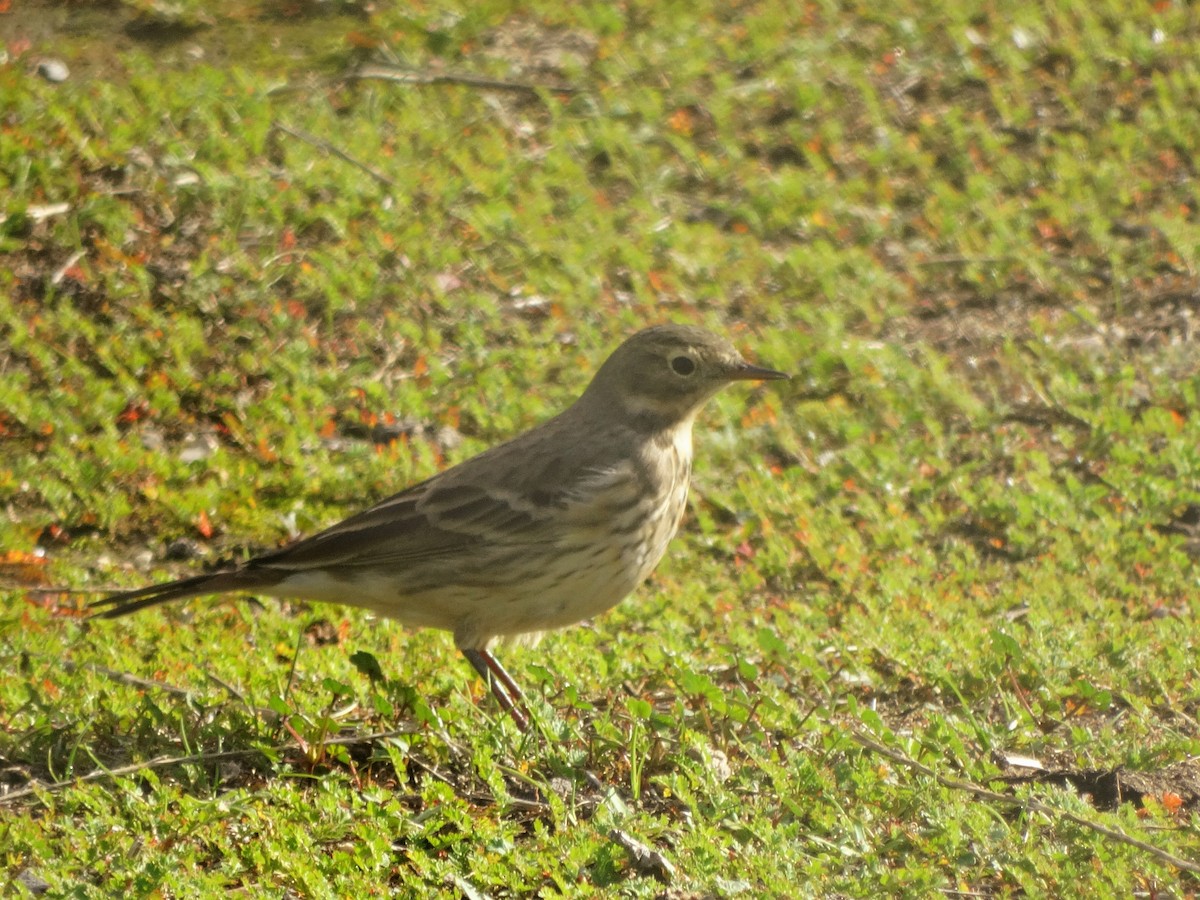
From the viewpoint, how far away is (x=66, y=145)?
9.09 meters

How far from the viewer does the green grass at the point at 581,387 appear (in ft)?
17.0

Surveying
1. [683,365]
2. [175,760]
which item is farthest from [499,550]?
[175,760]

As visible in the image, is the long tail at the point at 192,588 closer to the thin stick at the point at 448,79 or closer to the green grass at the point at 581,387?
the green grass at the point at 581,387

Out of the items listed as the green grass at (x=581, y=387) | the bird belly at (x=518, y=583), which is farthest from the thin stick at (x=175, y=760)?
the bird belly at (x=518, y=583)

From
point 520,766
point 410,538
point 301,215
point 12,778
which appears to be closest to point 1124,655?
point 520,766

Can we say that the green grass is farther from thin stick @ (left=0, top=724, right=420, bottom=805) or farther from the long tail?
the long tail

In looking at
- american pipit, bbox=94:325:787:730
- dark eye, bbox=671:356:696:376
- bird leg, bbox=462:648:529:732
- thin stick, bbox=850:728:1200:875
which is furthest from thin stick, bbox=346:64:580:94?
thin stick, bbox=850:728:1200:875

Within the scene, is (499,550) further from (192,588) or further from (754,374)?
(754,374)

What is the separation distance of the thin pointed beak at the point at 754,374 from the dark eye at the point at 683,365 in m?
0.19

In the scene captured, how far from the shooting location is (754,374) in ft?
22.2

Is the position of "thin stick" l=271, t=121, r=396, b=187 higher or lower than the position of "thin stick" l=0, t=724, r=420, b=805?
higher

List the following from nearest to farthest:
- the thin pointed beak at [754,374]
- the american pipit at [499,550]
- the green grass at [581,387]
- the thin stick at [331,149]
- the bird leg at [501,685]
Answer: the green grass at [581,387] → the bird leg at [501,685] → the american pipit at [499,550] → the thin pointed beak at [754,374] → the thin stick at [331,149]

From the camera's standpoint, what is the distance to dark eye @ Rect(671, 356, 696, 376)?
22.2 feet

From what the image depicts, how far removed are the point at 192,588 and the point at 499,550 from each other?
1.24 metres
